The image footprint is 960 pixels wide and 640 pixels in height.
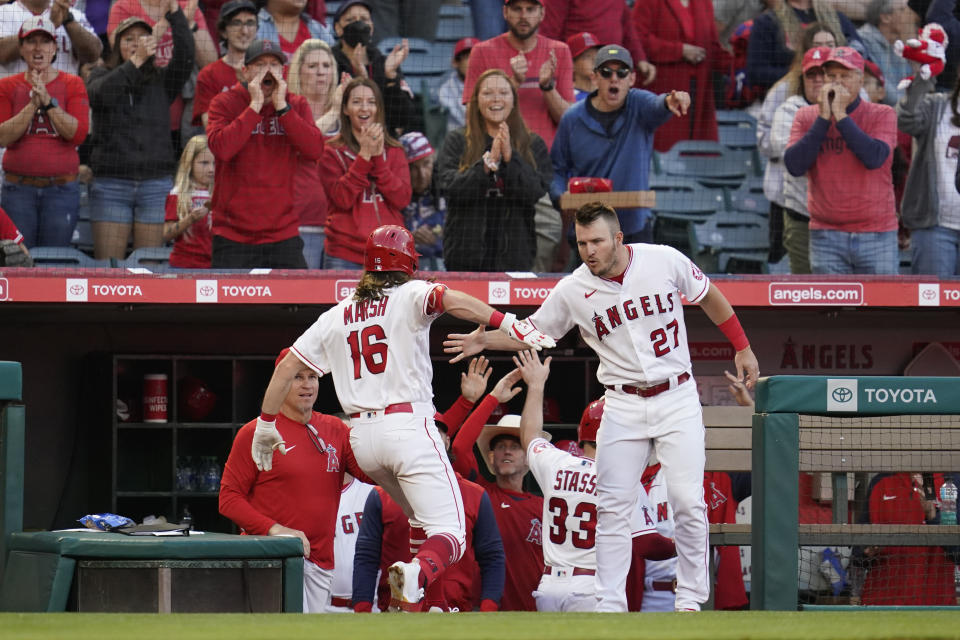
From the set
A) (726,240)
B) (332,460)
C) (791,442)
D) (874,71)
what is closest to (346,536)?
(332,460)

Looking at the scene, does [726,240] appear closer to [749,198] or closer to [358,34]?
[749,198]

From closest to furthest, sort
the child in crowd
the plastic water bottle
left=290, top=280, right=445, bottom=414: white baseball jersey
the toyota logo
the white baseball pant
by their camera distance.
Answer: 1. the toyota logo
2. the white baseball pant
3. left=290, top=280, right=445, bottom=414: white baseball jersey
4. the plastic water bottle
5. the child in crowd

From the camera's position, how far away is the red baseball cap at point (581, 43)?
8633mm

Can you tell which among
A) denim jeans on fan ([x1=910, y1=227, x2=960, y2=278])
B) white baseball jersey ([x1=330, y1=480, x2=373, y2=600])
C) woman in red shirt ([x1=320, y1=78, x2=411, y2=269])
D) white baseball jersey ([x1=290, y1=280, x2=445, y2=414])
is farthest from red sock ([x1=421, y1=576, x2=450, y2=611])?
denim jeans on fan ([x1=910, y1=227, x2=960, y2=278])

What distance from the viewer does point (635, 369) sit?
5.11 m

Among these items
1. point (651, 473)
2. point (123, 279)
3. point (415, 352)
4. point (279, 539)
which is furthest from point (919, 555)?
point (123, 279)

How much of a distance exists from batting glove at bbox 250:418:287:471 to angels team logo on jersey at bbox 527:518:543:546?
1.52 m

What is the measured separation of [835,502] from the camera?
5.63 metres

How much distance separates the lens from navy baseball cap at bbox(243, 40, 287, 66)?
24.4 feet

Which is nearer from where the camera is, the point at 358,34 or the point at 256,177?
the point at 256,177

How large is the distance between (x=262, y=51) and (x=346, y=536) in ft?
9.29

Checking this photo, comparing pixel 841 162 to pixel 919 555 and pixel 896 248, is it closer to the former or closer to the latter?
pixel 896 248

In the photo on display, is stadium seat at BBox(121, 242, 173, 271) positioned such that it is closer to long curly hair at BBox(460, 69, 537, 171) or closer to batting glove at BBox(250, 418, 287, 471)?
long curly hair at BBox(460, 69, 537, 171)

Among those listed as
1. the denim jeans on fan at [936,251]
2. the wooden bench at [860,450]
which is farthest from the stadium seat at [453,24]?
the wooden bench at [860,450]
